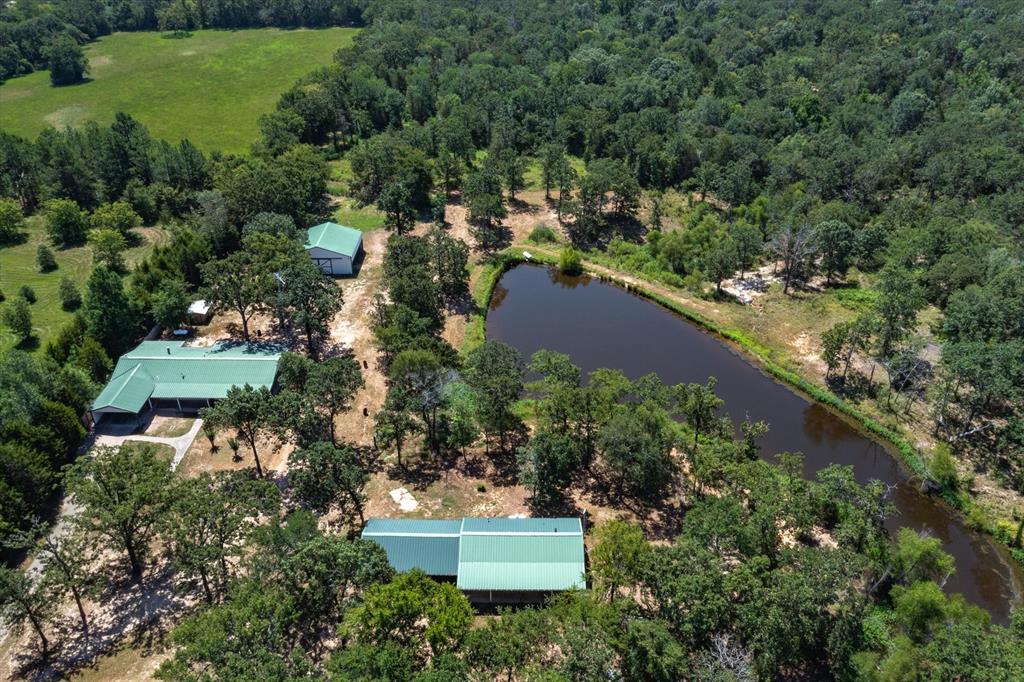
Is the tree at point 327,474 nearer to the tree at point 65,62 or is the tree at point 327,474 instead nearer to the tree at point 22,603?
the tree at point 22,603

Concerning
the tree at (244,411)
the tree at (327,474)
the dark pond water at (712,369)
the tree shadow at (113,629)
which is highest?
the tree at (244,411)

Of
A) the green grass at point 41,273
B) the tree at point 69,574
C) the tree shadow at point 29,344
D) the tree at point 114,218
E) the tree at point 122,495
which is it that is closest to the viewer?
the tree at point 69,574

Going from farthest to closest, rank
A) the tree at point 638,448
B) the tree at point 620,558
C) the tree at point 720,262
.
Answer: the tree at point 720,262 → the tree at point 638,448 → the tree at point 620,558

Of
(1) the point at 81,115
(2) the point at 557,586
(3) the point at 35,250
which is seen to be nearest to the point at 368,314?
(2) the point at 557,586

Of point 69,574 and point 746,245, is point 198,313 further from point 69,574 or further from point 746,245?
point 746,245

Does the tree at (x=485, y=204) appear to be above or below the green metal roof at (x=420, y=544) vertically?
above

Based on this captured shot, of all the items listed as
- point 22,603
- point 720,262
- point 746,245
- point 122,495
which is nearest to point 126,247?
point 122,495

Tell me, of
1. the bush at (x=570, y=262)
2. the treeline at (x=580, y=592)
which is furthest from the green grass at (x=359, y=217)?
the treeline at (x=580, y=592)
